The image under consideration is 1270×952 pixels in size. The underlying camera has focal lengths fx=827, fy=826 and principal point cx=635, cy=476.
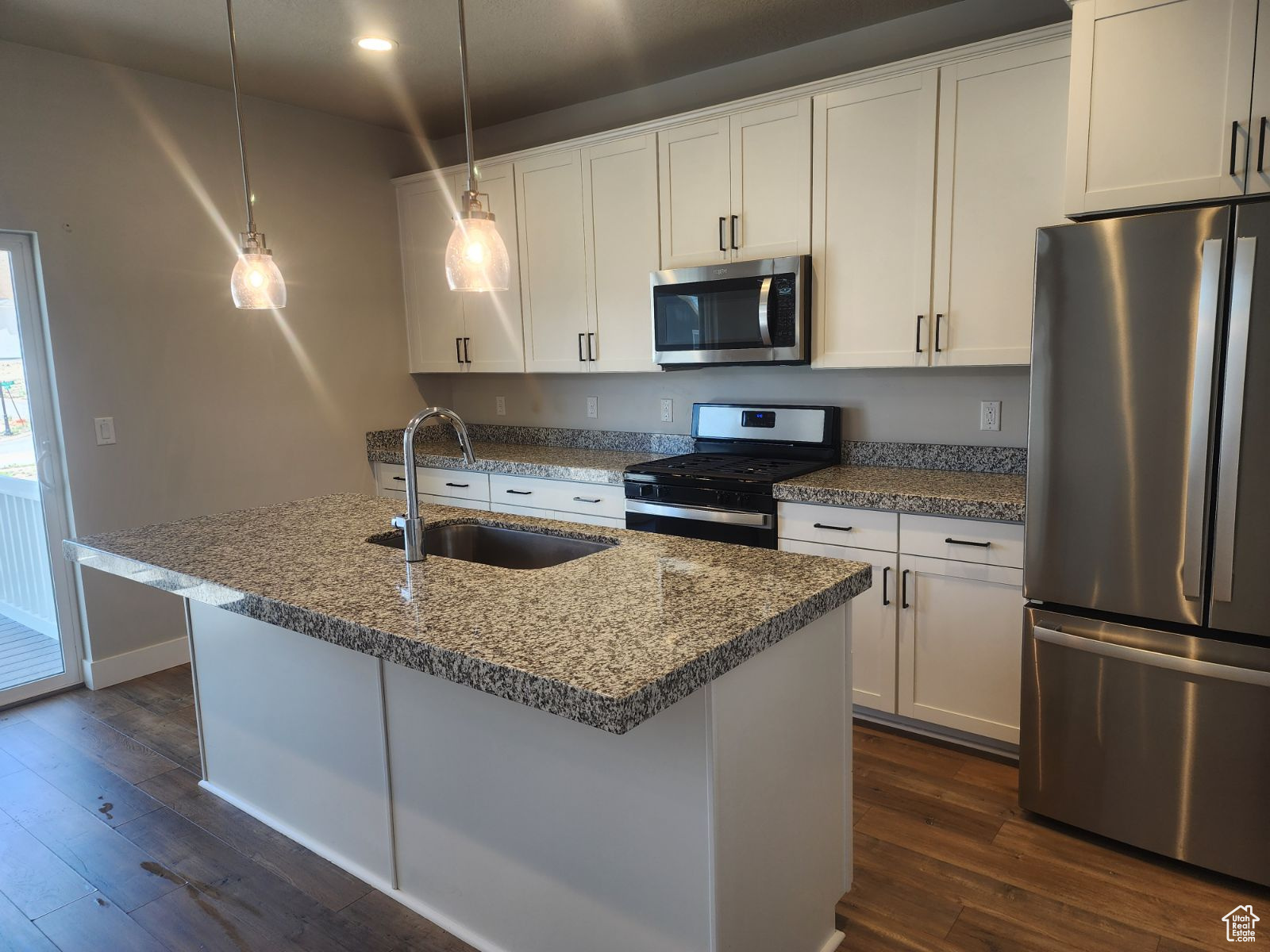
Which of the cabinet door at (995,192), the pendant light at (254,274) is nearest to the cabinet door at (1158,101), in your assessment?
→ the cabinet door at (995,192)

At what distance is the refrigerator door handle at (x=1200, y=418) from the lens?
1.94 meters

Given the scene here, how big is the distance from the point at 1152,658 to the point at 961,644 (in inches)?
26.5

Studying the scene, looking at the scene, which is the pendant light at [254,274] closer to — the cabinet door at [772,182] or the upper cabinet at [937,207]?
the cabinet door at [772,182]

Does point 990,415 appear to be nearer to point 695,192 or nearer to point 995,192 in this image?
point 995,192

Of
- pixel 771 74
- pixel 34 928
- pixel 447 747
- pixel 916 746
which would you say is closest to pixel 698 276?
pixel 771 74

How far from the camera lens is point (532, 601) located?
1670 millimetres

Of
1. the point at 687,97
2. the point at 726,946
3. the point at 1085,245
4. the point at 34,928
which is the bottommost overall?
the point at 34,928

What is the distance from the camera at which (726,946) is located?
1.52m

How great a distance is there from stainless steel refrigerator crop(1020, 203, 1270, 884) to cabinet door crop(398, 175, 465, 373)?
3.15 meters

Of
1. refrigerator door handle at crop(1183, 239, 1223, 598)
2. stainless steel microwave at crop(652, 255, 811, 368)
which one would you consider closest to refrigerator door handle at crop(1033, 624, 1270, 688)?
refrigerator door handle at crop(1183, 239, 1223, 598)

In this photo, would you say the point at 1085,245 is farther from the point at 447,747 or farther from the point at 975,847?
the point at 447,747

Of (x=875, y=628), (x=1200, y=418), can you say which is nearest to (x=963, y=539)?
(x=875, y=628)

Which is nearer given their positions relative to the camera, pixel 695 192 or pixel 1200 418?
pixel 1200 418

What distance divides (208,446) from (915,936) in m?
3.56
